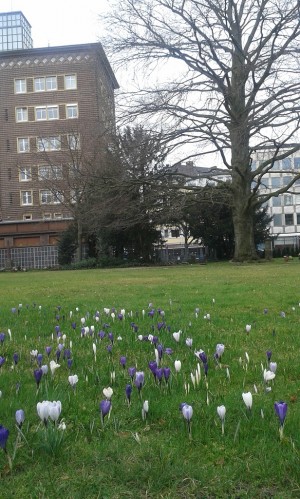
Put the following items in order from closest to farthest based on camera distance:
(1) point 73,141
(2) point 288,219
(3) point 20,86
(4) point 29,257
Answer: (1) point 73,141 → (4) point 29,257 → (3) point 20,86 → (2) point 288,219

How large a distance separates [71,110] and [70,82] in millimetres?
3240

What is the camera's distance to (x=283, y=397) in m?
2.92

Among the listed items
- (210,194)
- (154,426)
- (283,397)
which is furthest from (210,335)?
(210,194)

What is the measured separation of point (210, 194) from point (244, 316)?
2178 centimetres

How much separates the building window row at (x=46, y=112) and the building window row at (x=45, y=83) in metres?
2.03

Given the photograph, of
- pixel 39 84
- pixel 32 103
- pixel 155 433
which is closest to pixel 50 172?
pixel 32 103

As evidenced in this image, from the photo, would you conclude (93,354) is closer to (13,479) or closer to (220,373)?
(220,373)

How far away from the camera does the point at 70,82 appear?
54.9m

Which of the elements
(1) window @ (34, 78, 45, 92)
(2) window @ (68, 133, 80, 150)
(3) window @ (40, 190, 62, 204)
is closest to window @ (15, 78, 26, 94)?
(1) window @ (34, 78, 45, 92)

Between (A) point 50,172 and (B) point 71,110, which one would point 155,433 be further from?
(B) point 71,110

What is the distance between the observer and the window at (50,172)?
39719 millimetres

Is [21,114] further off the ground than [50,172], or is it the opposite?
[21,114]

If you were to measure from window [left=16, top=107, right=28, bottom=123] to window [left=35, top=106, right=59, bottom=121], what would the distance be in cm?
131

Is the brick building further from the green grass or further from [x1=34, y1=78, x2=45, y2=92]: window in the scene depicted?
the green grass
